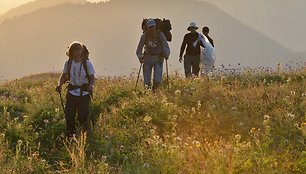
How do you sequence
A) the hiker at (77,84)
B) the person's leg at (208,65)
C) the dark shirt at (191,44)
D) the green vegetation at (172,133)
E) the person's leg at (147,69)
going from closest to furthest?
the green vegetation at (172,133) → the hiker at (77,84) → the person's leg at (147,69) → the dark shirt at (191,44) → the person's leg at (208,65)

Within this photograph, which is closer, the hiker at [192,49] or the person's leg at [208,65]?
the hiker at [192,49]

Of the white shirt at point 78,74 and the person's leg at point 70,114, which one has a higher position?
the white shirt at point 78,74

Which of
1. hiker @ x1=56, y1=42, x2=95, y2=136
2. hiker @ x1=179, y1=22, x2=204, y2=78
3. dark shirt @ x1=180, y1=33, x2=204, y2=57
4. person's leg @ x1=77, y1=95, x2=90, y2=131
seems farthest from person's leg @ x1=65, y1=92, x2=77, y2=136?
dark shirt @ x1=180, y1=33, x2=204, y2=57

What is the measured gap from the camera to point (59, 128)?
1020 cm

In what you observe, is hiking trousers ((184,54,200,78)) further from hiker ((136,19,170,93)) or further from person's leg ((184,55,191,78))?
hiker ((136,19,170,93))

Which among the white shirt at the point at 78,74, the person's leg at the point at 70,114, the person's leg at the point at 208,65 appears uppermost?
the white shirt at the point at 78,74

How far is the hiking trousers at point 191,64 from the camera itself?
15.5 meters

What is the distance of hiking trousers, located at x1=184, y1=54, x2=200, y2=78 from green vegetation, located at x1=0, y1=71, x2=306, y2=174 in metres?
1.90

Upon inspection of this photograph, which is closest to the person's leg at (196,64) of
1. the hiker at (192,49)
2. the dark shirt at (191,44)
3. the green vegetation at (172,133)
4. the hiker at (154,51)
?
the hiker at (192,49)

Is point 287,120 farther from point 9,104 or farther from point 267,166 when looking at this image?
point 9,104

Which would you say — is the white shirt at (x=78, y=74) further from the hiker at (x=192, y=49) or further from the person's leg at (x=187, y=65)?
the person's leg at (x=187, y=65)

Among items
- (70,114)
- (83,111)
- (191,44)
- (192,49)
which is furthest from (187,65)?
(70,114)

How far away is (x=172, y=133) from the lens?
813cm

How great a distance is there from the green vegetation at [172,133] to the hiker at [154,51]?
1.91 ft
